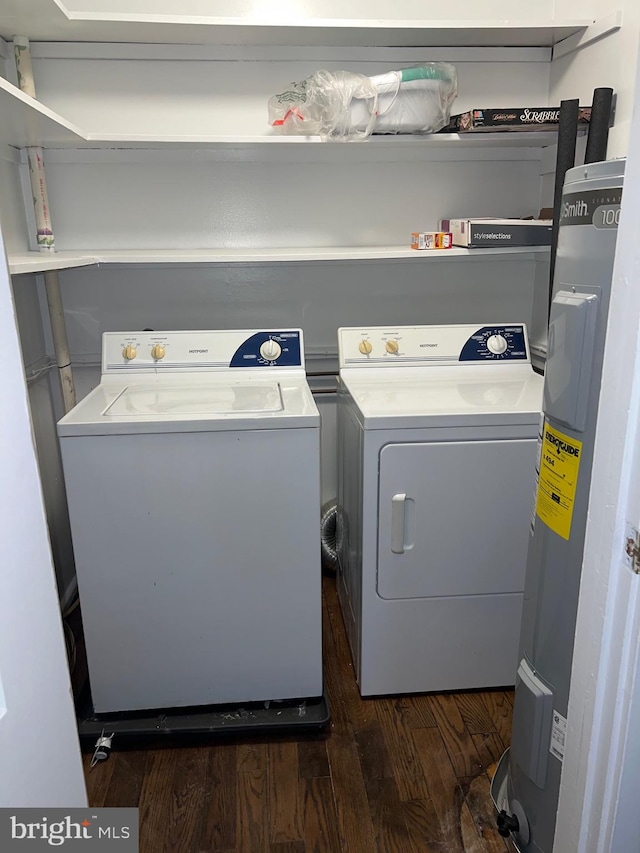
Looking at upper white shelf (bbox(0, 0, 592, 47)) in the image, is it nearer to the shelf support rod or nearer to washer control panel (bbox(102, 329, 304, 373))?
the shelf support rod

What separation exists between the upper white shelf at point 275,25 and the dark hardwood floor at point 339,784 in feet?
6.92

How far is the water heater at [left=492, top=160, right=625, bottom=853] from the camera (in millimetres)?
1004

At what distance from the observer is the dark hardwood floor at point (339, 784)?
147cm

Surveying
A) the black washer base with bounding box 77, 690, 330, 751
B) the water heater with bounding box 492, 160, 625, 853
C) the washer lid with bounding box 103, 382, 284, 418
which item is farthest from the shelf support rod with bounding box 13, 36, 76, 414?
the water heater with bounding box 492, 160, 625, 853

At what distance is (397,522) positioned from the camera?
1742 millimetres

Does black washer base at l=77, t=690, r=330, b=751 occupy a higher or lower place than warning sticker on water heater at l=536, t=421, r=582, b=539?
lower

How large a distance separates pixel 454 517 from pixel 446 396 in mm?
365

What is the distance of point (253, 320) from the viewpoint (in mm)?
2455

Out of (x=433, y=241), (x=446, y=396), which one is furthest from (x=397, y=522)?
(x=433, y=241)

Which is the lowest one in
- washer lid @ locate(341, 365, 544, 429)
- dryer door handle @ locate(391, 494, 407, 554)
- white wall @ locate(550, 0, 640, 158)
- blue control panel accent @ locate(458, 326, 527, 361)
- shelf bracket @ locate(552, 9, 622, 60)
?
dryer door handle @ locate(391, 494, 407, 554)

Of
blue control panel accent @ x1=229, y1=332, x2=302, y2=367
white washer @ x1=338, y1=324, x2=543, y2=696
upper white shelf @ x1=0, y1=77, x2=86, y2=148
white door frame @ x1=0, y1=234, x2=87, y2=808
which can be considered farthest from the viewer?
blue control panel accent @ x1=229, y1=332, x2=302, y2=367

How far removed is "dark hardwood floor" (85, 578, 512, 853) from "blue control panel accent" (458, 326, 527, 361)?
Answer: 1.11 meters

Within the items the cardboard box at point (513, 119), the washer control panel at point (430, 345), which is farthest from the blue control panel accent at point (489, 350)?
the cardboard box at point (513, 119)

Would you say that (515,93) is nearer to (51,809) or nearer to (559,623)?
(559,623)
